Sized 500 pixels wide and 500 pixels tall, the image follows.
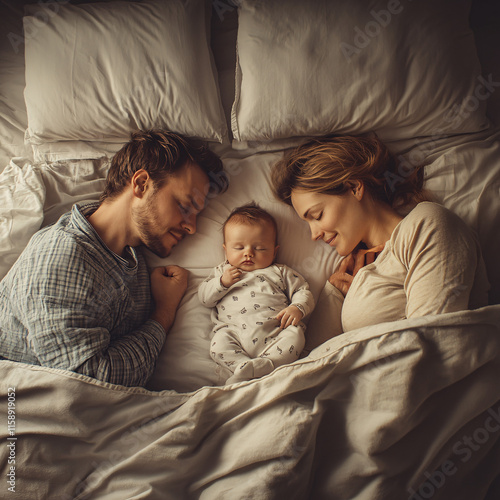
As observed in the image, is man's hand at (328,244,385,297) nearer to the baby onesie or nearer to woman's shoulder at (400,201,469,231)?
the baby onesie

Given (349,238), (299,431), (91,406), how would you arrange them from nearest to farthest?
1. (299,431)
2. (91,406)
3. (349,238)

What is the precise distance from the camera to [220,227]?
Answer: 168 centimetres

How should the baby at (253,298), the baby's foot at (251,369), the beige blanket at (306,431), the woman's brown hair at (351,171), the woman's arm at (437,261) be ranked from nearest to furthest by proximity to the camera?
the beige blanket at (306,431), the woman's arm at (437,261), the baby's foot at (251,369), the baby at (253,298), the woman's brown hair at (351,171)

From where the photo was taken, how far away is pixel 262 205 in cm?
171

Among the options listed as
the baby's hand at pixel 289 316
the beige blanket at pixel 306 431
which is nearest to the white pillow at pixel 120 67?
the baby's hand at pixel 289 316

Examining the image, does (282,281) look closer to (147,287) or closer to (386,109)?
(147,287)

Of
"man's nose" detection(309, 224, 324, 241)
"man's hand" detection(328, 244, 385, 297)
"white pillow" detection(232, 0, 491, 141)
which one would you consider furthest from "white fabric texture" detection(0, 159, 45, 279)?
"man's hand" detection(328, 244, 385, 297)

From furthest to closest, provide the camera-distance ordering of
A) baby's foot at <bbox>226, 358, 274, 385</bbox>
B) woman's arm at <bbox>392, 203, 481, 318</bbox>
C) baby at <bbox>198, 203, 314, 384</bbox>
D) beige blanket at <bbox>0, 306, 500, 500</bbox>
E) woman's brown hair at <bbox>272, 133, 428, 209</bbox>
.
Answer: woman's brown hair at <bbox>272, 133, 428, 209</bbox>, baby at <bbox>198, 203, 314, 384</bbox>, baby's foot at <bbox>226, 358, 274, 385</bbox>, woman's arm at <bbox>392, 203, 481, 318</bbox>, beige blanket at <bbox>0, 306, 500, 500</bbox>

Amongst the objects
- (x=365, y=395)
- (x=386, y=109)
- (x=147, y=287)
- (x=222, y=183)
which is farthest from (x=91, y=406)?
(x=386, y=109)

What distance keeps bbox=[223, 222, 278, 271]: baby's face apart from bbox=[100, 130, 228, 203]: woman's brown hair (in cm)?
31

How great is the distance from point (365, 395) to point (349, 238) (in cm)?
63

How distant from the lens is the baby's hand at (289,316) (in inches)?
56.5

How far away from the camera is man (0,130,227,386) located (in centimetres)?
123

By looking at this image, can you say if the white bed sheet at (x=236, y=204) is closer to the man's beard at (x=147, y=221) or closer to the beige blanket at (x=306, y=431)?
the man's beard at (x=147, y=221)
